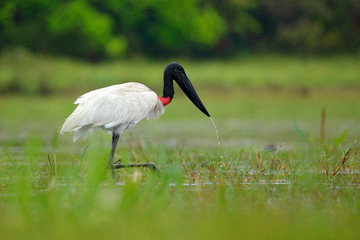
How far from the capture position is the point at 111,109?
6.66 meters

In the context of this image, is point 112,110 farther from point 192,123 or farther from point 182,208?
point 192,123

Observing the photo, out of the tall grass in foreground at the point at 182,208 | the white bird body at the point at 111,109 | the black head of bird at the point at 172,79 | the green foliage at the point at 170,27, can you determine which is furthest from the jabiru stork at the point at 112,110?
the green foliage at the point at 170,27

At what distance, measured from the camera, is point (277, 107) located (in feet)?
62.0

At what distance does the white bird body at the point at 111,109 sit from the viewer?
6.47 meters

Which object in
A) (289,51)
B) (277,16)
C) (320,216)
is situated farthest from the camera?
(277,16)

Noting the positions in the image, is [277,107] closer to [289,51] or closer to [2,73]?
[2,73]

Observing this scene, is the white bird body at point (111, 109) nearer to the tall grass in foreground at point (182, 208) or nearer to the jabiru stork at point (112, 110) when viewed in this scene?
the jabiru stork at point (112, 110)

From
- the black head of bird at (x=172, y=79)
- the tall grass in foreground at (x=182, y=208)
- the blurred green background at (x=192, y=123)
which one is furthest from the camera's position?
the black head of bird at (x=172, y=79)

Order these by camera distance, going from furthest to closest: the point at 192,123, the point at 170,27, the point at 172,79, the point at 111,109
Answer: the point at 170,27 → the point at 192,123 → the point at 172,79 → the point at 111,109

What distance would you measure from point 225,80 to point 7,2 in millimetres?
10829

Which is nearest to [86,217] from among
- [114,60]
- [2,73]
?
[2,73]

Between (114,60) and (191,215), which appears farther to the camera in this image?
(114,60)

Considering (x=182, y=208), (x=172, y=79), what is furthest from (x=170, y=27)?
(x=182, y=208)

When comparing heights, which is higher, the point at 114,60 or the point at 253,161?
the point at 114,60
